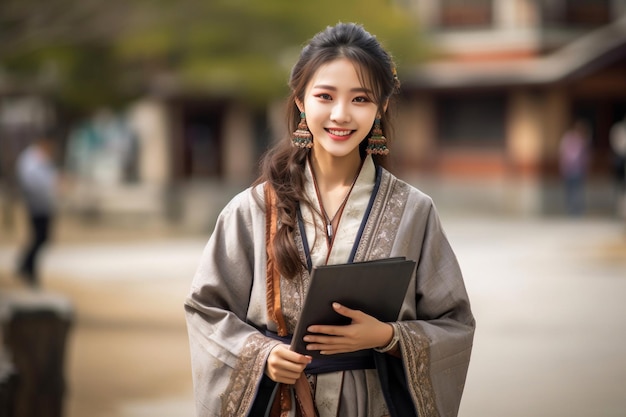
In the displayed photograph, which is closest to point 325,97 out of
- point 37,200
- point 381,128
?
point 381,128

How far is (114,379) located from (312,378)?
4.70m

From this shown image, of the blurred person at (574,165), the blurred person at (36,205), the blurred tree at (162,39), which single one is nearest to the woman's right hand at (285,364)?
the blurred tree at (162,39)

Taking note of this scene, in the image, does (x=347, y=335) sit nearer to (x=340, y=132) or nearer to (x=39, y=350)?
(x=340, y=132)

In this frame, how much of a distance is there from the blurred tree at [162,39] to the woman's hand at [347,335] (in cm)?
774

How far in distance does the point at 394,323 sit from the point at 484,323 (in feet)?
22.2

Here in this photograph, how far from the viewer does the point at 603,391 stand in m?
6.42

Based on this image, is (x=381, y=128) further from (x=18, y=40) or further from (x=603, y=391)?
(x=18, y=40)

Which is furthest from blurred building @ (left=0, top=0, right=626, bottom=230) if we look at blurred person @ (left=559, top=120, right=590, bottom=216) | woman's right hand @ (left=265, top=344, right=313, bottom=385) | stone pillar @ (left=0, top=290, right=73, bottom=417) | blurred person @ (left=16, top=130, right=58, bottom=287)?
woman's right hand @ (left=265, top=344, right=313, bottom=385)

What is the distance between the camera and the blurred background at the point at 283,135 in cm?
714

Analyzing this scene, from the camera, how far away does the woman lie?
2.57m

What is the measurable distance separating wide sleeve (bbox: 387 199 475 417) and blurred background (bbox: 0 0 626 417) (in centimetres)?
38

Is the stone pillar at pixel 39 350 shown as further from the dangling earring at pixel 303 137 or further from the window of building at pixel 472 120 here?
the window of building at pixel 472 120

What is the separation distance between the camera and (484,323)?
→ 30.0ft

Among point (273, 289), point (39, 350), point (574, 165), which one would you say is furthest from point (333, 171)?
point (574, 165)
